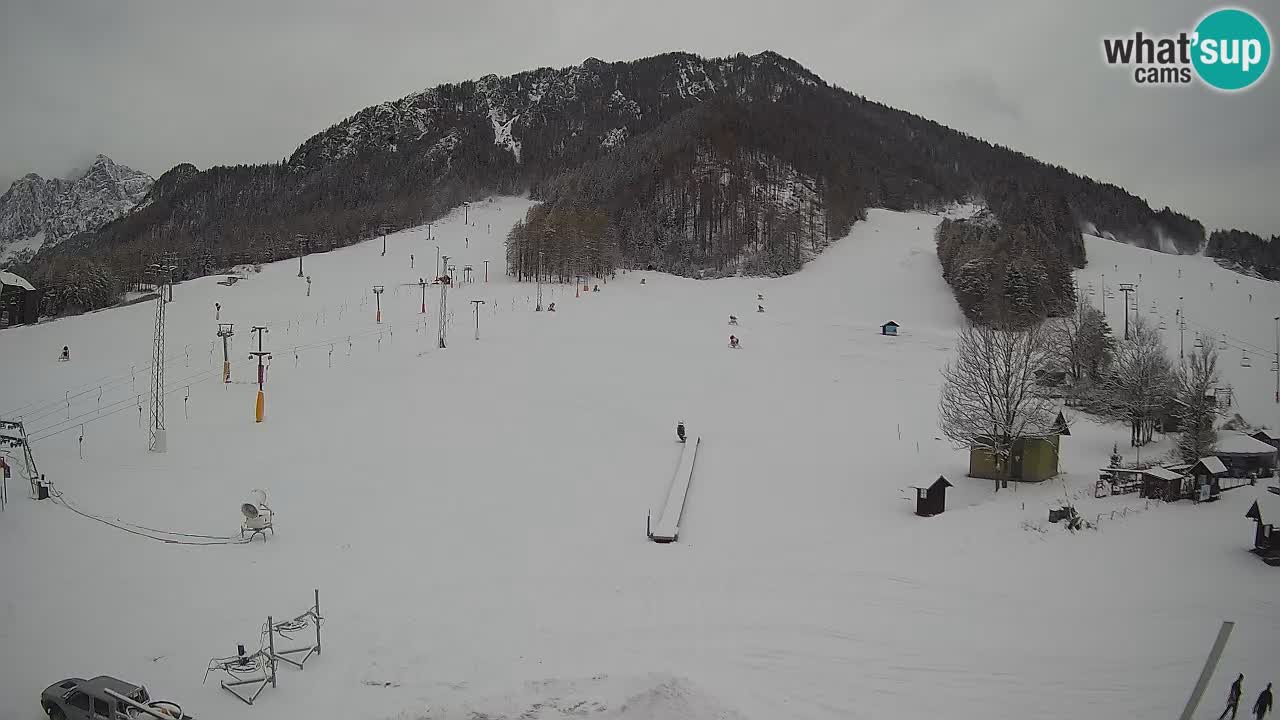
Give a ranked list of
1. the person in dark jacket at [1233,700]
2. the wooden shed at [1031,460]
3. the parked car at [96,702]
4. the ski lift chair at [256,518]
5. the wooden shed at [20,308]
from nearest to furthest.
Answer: the person in dark jacket at [1233,700] → the parked car at [96,702] → the ski lift chair at [256,518] → the wooden shed at [1031,460] → the wooden shed at [20,308]

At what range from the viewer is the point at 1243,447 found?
2411cm

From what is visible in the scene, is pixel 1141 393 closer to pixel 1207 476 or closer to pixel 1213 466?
pixel 1213 466

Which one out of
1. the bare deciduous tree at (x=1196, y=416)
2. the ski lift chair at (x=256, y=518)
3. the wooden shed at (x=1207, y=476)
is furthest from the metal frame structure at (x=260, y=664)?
the bare deciduous tree at (x=1196, y=416)

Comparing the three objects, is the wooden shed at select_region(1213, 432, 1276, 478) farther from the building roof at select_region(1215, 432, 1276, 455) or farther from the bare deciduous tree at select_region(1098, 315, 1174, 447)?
the bare deciduous tree at select_region(1098, 315, 1174, 447)

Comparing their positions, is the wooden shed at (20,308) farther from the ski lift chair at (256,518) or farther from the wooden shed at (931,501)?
the wooden shed at (931,501)

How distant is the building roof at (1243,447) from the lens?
78.4ft

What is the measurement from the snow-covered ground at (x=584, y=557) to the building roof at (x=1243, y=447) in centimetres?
402

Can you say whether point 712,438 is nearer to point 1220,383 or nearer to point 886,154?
point 1220,383

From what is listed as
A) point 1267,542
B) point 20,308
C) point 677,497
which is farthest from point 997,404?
point 20,308

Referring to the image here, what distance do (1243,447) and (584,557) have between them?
22220 millimetres

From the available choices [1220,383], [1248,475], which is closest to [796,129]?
[1220,383]

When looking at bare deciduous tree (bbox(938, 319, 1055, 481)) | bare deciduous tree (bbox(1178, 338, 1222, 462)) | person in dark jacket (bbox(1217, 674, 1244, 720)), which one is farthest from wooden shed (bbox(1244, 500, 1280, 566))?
bare deciduous tree (bbox(1178, 338, 1222, 462))

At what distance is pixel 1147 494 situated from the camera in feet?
67.3

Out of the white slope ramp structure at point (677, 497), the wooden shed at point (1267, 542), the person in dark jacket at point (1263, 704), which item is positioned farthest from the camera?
the white slope ramp structure at point (677, 497)
